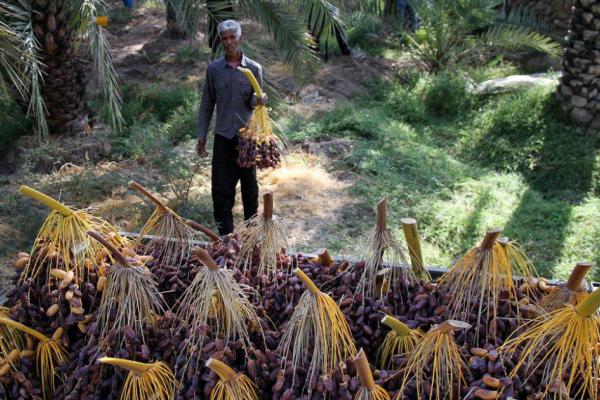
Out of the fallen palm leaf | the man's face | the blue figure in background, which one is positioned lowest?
the fallen palm leaf

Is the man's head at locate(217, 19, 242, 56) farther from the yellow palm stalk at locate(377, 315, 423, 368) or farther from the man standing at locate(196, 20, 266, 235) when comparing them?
the yellow palm stalk at locate(377, 315, 423, 368)

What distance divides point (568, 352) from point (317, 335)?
70 centimetres

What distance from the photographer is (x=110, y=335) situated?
1801 mm

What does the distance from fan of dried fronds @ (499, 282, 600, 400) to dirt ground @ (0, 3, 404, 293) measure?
2.25 metres

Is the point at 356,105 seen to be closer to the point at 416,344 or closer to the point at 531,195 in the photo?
the point at 531,195

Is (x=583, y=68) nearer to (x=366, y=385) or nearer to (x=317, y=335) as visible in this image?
(x=317, y=335)

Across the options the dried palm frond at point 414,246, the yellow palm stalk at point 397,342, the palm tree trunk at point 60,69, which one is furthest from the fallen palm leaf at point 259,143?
the palm tree trunk at point 60,69

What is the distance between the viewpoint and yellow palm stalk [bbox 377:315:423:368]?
1748 millimetres

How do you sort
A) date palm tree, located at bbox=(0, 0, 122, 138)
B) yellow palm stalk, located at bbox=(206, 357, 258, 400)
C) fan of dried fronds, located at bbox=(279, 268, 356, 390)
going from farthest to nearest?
date palm tree, located at bbox=(0, 0, 122, 138)
fan of dried fronds, located at bbox=(279, 268, 356, 390)
yellow palm stalk, located at bbox=(206, 357, 258, 400)

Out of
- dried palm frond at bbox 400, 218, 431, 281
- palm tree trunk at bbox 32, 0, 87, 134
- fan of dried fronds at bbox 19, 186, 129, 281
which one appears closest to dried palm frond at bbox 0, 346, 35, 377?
fan of dried fronds at bbox 19, 186, 129, 281

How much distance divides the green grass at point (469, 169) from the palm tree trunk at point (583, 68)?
0.72 feet

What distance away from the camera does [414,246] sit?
221 centimetres

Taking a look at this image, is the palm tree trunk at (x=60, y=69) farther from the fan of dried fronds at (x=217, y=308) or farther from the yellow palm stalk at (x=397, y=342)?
the yellow palm stalk at (x=397, y=342)

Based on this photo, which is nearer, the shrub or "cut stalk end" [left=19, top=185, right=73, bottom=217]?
"cut stalk end" [left=19, top=185, right=73, bottom=217]
